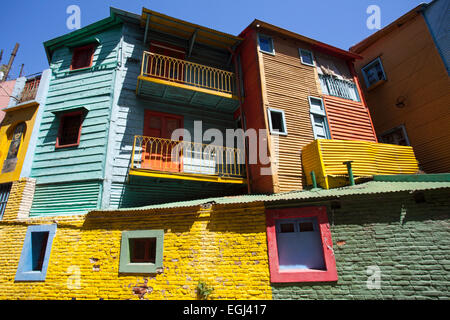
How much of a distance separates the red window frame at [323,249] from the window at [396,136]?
876 cm

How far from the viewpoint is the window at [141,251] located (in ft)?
20.8

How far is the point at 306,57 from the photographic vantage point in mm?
11562

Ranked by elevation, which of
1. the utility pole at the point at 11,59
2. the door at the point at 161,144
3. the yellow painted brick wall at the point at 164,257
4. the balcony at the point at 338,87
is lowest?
the yellow painted brick wall at the point at 164,257

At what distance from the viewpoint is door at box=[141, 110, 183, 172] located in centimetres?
895

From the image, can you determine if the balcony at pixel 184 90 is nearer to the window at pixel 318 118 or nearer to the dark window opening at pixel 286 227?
the window at pixel 318 118

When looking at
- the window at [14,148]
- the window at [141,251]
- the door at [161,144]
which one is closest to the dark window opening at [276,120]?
the door at [161,144]

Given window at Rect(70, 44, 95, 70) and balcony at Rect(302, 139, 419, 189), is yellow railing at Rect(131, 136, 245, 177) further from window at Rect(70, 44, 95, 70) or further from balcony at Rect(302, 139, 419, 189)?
window at Rect(70, 44, 95, 70)

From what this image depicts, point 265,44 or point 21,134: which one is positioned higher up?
point 265,44

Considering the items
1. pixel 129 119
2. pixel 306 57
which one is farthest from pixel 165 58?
pixel 306 57

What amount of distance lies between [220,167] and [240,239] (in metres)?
4.04

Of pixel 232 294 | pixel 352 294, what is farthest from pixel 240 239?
pixel 352 294

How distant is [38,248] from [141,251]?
356 cm

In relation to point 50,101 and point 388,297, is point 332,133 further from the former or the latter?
point 50,101

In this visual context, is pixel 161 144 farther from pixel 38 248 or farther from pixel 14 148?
pixel 14 148
